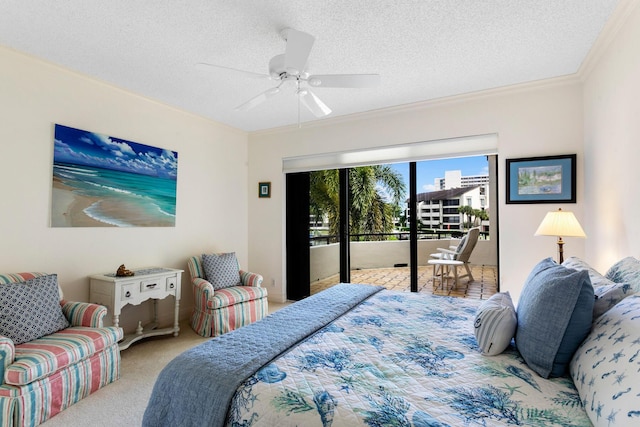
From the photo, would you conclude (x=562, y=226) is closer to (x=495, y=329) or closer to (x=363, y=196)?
(x=495, y=329)

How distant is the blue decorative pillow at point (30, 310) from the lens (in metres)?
2.09

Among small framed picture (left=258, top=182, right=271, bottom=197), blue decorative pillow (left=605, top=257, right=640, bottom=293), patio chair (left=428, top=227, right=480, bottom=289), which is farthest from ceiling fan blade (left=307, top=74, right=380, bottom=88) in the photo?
small framed picture (left=258, top=182, right=271, bottom=197)

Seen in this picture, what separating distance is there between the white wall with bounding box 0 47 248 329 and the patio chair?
9.43 ft

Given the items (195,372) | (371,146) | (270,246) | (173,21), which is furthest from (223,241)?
(195,372)

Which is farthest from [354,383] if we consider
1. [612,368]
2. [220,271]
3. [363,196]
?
[363,196]

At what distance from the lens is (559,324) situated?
1.27 m

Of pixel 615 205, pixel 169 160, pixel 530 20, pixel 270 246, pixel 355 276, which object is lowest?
pixel 355 276

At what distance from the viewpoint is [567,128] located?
3.10m

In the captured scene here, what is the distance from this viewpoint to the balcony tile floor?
3719 mm

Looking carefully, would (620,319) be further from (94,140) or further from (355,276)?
(94,140)

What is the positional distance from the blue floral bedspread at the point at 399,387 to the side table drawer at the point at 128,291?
216cm

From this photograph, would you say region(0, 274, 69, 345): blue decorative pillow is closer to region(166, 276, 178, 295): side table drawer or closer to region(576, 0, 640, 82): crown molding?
region(166, 276, 178, 295): side table drawer

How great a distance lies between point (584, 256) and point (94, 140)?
4863 millimetres

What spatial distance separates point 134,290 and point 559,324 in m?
3.21
